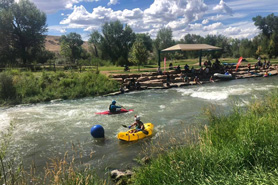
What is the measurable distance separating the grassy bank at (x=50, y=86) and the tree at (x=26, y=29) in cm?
1407

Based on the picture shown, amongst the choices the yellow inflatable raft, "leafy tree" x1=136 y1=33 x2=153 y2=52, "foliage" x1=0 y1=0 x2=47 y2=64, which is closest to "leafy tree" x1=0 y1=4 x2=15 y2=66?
"foliage" x1=0 y1=0 x2=47 y2=64

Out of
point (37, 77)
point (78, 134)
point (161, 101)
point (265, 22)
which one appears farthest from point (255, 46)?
point (78, 134)

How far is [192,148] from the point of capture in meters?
4.40

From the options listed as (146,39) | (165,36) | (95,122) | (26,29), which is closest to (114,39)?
(146,39)

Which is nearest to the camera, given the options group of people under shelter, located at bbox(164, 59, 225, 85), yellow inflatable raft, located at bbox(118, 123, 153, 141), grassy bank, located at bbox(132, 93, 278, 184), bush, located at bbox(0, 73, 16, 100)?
grassy bank, located at bbox(132, 93, 278, 184)

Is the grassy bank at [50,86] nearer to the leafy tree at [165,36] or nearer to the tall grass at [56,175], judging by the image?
the tall grass at [56,175]

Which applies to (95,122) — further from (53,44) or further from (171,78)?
(53,44)

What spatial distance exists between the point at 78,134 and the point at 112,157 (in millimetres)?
2632

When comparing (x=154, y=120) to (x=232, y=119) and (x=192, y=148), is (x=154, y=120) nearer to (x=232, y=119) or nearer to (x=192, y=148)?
(x=232, y=119)

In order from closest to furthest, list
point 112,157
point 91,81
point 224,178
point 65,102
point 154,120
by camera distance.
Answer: point 224,178, point 112,157, point 154,120, point 65,102, point 91,81

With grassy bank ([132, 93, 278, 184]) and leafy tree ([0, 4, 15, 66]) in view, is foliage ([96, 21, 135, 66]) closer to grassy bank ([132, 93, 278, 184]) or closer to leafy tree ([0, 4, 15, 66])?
leafy tree ([0, 4, 15, 66])

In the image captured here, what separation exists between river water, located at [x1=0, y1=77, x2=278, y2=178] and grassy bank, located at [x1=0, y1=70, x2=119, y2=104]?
4.30 feet

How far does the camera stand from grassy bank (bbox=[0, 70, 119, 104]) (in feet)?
50.0

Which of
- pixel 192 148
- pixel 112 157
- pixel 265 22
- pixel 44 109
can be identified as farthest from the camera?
pixel 265 22
